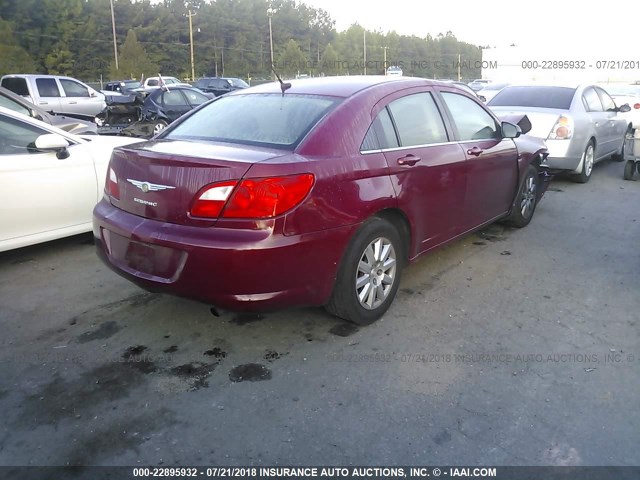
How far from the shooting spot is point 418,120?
13.9ft

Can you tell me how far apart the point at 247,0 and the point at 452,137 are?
10371 cm

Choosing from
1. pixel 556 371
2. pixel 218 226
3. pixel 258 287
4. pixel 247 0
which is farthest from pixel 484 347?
pixel 247 0

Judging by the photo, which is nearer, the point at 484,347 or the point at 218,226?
the point at 218,226

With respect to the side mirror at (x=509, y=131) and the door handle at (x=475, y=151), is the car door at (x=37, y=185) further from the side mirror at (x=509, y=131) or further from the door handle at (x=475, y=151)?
the side mirror at (x=509, y=131)

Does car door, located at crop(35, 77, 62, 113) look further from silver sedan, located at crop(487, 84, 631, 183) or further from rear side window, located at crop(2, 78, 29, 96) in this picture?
silver sedan, located at crop(487, 84, 631, 183)

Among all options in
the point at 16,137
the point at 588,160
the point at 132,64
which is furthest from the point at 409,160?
the point at 132,64

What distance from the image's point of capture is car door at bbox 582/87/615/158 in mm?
8820

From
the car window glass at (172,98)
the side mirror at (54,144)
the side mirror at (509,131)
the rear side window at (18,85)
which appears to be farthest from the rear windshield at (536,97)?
the rear side window at (18,85)

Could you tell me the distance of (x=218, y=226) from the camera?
3.12 m

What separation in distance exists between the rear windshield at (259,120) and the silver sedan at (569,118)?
542 centimetres

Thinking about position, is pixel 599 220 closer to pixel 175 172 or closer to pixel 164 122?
pixel 175 172

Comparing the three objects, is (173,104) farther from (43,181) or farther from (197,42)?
(197,42)

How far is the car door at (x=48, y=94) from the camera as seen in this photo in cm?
1592

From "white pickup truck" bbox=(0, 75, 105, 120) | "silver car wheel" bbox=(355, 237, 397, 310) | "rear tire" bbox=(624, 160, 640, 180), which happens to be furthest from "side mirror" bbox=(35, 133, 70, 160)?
"white pickup truck" bbox=(0, 75, 105, 120)
